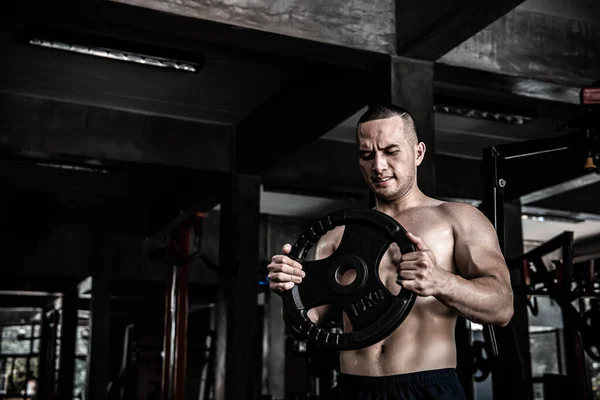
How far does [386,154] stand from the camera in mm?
2158

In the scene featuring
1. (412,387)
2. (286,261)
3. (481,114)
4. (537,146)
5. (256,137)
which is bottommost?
(412,387)

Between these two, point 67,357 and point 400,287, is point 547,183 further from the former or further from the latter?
point 67,357

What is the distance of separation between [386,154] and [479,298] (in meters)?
0.50

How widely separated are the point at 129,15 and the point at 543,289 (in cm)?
373

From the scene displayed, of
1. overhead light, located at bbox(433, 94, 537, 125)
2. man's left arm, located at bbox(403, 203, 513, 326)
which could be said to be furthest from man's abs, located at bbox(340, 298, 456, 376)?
overhead light, located at bbox(433, 94, 537, 125)

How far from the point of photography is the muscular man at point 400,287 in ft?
6.59

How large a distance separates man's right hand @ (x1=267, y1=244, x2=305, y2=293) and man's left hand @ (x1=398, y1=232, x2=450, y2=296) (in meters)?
0.34

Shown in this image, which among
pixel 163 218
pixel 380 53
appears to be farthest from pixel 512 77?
pixel 163 218

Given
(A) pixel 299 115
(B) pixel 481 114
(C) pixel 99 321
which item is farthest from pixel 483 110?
(C) pixel 99 321

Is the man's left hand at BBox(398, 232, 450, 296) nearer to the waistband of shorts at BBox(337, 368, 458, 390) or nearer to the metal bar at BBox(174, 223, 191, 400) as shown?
the waistband of shorts at BBox(337, 368, 458, 390)

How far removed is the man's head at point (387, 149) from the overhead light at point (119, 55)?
3058 mm

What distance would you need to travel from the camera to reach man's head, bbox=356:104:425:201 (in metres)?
2.16

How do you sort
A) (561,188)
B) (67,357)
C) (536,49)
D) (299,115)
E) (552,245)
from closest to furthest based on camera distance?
(536,49) < (552,245) < (299,115) < (561,188) < (67,357)

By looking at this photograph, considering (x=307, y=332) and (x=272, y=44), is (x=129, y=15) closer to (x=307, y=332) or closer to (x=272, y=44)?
(x=272, y=44)
